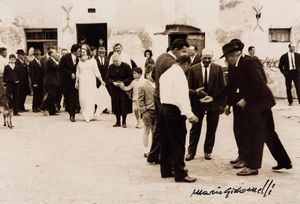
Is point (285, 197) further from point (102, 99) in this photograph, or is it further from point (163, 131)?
point (102, 99)

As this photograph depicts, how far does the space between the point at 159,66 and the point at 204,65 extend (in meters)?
1.42

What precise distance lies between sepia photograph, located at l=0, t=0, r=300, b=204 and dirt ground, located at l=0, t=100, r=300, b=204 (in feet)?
0.08

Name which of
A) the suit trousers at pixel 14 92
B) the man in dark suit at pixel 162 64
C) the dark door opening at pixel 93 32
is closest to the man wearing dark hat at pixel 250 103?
the man in dark suit at pixel 162 64

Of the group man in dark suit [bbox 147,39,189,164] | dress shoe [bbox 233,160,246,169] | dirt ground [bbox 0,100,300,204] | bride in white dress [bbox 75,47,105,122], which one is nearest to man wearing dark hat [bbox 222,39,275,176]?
dress shoe [bbox 233,160,246,169]

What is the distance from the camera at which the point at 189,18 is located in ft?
74.2

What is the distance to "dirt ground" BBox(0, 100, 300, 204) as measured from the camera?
7250 millimetres

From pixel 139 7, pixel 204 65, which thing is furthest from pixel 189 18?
pixel 204 65

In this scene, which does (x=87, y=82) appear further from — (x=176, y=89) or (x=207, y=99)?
(x=176, y=89)

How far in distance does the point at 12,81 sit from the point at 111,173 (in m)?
9.22

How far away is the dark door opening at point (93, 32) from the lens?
22.9m

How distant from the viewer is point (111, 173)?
8750 mm

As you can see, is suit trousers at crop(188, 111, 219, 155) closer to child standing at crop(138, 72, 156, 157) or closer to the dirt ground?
the dirt ground

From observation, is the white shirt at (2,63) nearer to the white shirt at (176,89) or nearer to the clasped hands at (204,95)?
the clasped hands at (204,95)
